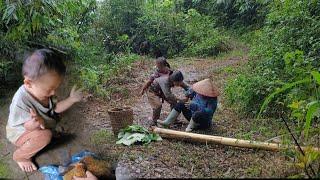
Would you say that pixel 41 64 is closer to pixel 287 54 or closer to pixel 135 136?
pixel 135 136

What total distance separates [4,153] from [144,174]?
79 cm

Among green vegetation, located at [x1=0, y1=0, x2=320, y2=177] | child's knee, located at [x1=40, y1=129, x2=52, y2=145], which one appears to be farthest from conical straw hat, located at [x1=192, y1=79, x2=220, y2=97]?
child's knee, located at [x1=40, y1=129, x2=52, y2=145]

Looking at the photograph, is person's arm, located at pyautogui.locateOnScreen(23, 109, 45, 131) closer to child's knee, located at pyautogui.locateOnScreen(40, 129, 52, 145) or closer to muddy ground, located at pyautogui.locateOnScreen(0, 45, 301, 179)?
child's knee, located at pyautogui.locateOnScreen(40, 129, 52, 145)

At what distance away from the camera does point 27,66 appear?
171 cm

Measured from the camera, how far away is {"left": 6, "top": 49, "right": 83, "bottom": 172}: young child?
5.55ft

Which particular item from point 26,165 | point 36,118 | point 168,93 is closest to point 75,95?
point 36,118

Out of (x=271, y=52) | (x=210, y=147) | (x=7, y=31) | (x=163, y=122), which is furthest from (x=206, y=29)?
(x=7, y=31)

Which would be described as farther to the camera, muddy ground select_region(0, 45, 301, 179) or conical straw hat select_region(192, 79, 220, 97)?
conical straw hat select_region(192, 79, 220, 97)

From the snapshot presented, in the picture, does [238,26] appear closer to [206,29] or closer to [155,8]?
[206,29]

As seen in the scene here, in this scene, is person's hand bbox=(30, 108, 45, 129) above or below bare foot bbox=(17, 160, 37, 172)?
above

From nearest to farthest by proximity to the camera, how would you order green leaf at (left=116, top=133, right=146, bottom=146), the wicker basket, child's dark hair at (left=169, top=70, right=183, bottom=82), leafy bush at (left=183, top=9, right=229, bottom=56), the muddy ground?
1. the muddy ground
2. green leaf at (left=116, top=133, right=146, bottom=146)
3. the wicker basket
4. child's dark hair at (left=169, top=70, right=183, bottom=82)
5. leafy bush at (left=183, top=9, right=229, bottom=56)

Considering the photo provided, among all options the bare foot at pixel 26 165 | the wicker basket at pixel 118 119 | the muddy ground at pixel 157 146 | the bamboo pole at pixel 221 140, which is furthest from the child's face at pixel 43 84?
the wicker basket at pixel 118 119

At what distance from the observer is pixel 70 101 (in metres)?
1.90

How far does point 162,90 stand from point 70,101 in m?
2.02
